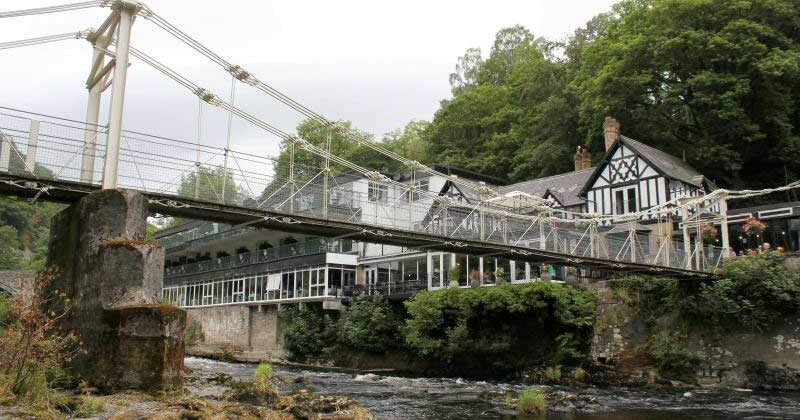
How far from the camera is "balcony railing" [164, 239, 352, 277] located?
120ft

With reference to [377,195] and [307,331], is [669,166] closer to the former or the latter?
[377,195]

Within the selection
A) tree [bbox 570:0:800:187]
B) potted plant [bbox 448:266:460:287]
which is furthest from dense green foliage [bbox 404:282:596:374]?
tree [bbox 570:0:800:187]

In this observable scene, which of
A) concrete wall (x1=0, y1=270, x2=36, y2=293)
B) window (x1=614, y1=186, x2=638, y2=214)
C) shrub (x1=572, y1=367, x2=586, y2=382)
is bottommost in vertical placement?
shrub (x1=572, y1=367, x2=586, y2=382)

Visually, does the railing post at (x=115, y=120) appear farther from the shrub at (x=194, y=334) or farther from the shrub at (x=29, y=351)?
the shrub at (x=194, y=334)

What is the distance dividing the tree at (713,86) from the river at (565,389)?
61.6 feet

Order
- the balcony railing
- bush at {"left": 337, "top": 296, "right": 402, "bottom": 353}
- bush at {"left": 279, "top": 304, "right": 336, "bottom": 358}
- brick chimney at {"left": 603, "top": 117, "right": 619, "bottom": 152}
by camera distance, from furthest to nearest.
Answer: brick chimney at {"left": 603, "top": 117, "right": 619, "bottom": 152} < the balcony railing < bush at {"left": 279, "top": 304, "right": 336, "bottom": 358} < bush at {"left": 337, "top": 296, "right": 402, "bottom": 353}

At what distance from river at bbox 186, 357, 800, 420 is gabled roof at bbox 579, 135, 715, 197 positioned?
1327cm

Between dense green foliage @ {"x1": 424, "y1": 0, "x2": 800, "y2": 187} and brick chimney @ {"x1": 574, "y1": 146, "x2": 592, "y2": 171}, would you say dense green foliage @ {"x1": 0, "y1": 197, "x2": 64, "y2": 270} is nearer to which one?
dense green foliage @ {"x1": 424, "y1": 0, "x2": 800, "y2": 187}

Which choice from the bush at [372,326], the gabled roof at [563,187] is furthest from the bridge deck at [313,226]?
the gabled roof at [563,187]

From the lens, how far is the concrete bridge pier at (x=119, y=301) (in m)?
10.2

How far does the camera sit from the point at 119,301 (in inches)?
411

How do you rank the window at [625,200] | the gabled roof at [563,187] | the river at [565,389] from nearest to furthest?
the river at [565,389], the window at [625,200], the gabled roof at [563,187]

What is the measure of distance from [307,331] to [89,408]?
84.9 ft

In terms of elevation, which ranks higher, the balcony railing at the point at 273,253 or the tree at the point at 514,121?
the tree at the point at 514,121
